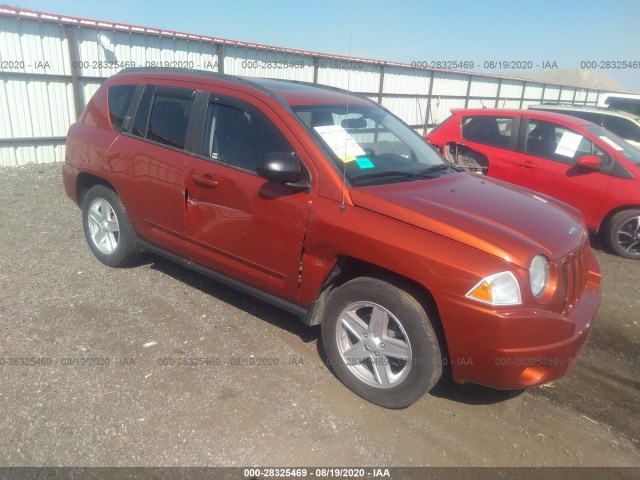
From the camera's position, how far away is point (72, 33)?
384 inches

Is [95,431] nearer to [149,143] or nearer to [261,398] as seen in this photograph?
[261,398]

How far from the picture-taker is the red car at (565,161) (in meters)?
6.22

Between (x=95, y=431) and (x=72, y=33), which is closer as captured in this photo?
(x=95, y=431)

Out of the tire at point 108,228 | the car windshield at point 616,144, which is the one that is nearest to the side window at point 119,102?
the tire at point 108,228

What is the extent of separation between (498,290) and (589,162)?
4545 millimetres

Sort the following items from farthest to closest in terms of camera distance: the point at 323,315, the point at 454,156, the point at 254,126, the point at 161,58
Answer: the point at 161,58 → the point at 454,156 → the point at 254,126 → the point at 323,315

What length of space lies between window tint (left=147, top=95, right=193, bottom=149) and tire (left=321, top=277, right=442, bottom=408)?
1833mm

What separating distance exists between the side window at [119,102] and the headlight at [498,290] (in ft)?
11.2

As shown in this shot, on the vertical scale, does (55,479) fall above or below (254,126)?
below

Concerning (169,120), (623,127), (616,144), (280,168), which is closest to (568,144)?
(616,144)

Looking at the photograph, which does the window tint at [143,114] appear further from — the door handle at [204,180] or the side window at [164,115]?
the door handle at [204,180]

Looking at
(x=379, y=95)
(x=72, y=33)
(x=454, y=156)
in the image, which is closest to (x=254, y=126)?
(x=454, y=156)

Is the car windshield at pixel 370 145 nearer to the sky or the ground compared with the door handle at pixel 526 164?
nearer to the sky

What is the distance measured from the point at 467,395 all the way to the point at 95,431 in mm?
2283
